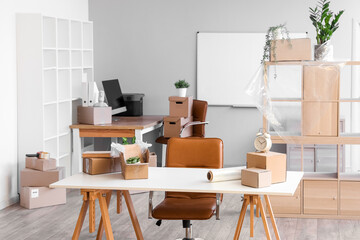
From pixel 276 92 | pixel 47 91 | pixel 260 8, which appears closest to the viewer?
pixel 276 92

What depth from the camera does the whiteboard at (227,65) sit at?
8020mm

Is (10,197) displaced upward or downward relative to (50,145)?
downward

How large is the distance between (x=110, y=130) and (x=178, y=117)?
85cm

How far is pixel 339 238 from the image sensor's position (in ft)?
16.6

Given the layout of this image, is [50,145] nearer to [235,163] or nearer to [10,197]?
[10,197]

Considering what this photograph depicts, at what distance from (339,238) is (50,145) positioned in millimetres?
3266

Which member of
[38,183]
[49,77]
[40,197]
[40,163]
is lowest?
[40,197]

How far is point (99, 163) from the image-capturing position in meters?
4.29

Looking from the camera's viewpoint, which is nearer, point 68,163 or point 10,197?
point 10,197

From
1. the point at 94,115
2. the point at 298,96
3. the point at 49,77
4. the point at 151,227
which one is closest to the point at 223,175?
the point at 151,227

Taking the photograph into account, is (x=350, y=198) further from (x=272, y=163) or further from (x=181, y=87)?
(x=181, y=87)

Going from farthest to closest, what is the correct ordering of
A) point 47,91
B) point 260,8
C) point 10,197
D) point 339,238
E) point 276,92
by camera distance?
point 260,8 < point 47,91 < point 10,197 < point 276,92 < point 339,238

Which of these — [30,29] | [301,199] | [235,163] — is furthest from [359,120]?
[30,29]

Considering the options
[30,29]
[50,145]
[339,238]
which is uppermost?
[30,29]
